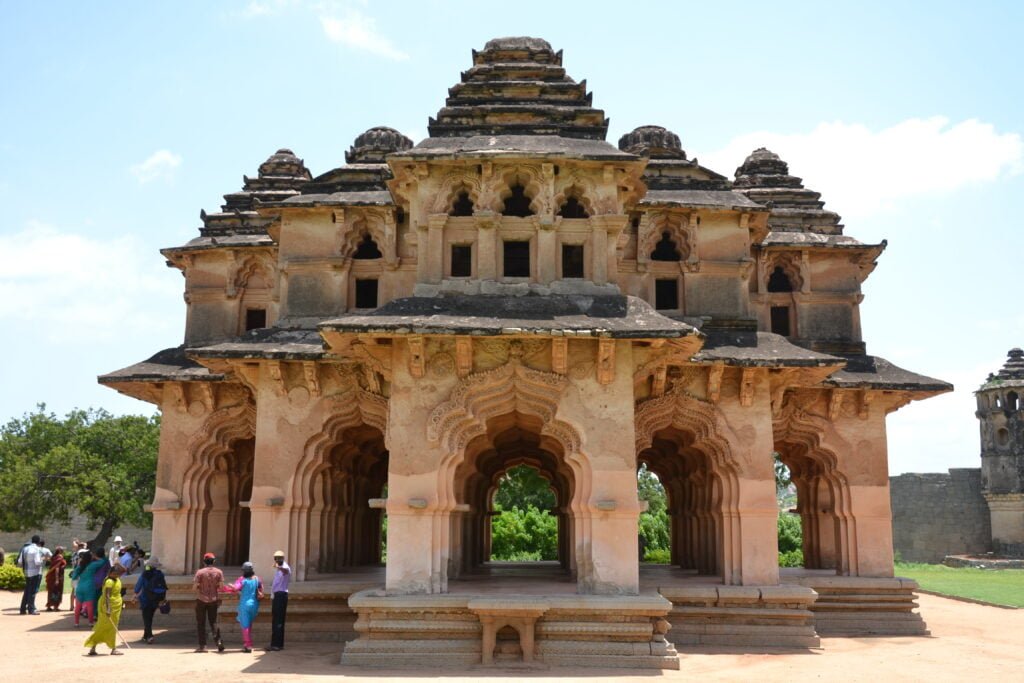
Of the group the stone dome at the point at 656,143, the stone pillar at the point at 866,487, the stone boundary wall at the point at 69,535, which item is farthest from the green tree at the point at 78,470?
the stone pillar at the point at 866,487

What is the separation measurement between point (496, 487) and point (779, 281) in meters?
9.50

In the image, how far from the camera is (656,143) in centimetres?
1969

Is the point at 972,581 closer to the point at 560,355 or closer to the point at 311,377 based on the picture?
the point at 560,355

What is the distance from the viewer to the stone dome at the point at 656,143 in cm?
1950

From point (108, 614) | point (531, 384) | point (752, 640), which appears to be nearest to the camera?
point (531, 384)

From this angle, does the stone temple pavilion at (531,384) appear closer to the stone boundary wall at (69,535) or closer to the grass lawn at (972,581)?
the grass lawn at (972,581)

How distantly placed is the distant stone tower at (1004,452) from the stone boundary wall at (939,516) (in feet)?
2.16

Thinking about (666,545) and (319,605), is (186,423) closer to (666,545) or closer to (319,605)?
(319,605)

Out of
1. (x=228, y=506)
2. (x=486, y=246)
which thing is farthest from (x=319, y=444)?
(x=228, y=506)

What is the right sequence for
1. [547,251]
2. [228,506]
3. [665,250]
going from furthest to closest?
1. [228,506]
2. [665,250]
3. [547,251]

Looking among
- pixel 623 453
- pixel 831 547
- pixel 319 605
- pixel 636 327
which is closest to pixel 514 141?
pixel 636 327

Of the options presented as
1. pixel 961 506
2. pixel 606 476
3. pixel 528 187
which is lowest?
pixel 961 506

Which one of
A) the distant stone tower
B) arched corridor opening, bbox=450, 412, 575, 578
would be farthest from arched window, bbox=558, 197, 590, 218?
the distant stone tower

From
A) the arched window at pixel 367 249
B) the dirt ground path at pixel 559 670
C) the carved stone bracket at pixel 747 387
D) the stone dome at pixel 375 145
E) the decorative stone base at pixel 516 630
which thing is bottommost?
the dirt ground path at pixel 559 670
